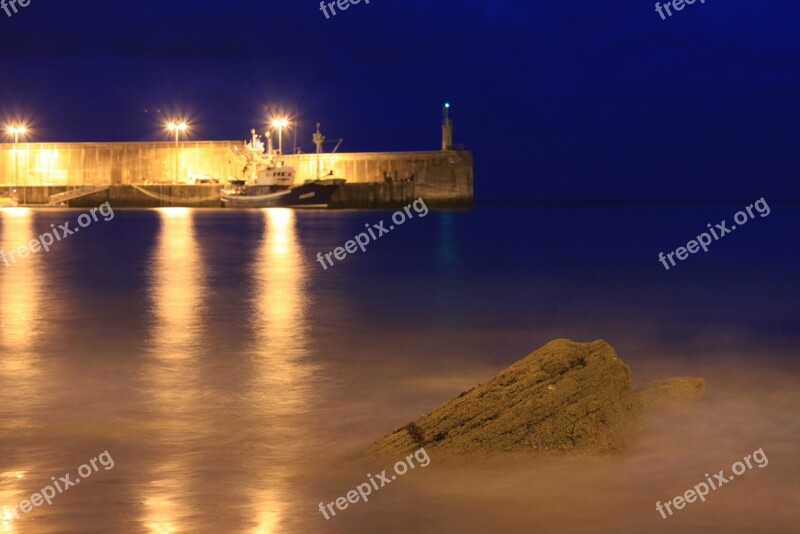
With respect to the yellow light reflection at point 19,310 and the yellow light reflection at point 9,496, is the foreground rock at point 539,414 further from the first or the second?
the yellow light reflection at point 19,310

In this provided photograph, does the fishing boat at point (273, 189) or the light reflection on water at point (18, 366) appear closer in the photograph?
the light reflection on water at point (18, 366)

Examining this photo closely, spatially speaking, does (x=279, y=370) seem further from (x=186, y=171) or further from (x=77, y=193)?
(x=186, y=171)

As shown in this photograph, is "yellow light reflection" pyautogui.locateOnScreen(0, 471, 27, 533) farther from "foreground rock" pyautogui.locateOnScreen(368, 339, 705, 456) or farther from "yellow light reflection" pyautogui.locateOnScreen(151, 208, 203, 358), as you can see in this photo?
"yellow light reflection" pyautogui.locateOnScreen(151, 208, 203, 358)

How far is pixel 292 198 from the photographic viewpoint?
91750 mm

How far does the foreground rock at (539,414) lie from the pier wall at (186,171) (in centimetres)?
8303

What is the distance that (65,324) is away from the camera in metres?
15.6

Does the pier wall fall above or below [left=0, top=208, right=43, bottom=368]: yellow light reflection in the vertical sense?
above

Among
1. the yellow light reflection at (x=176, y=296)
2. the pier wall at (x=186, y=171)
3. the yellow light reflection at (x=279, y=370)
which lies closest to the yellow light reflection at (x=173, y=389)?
the yellow light reflection at (x=176, y=296)

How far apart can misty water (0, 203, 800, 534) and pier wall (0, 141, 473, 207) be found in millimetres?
66577

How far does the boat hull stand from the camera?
3553 inches

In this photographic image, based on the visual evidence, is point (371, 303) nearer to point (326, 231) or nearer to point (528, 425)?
point (528, 425)

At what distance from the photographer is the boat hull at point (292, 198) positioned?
Result: 90.2 m

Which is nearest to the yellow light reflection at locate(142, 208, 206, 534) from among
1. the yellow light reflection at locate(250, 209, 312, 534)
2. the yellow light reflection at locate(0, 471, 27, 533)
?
the yellow light reflection at locate(250, 209, 312, 534)

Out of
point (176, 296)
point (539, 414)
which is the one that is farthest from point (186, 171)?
point (539, 414)
